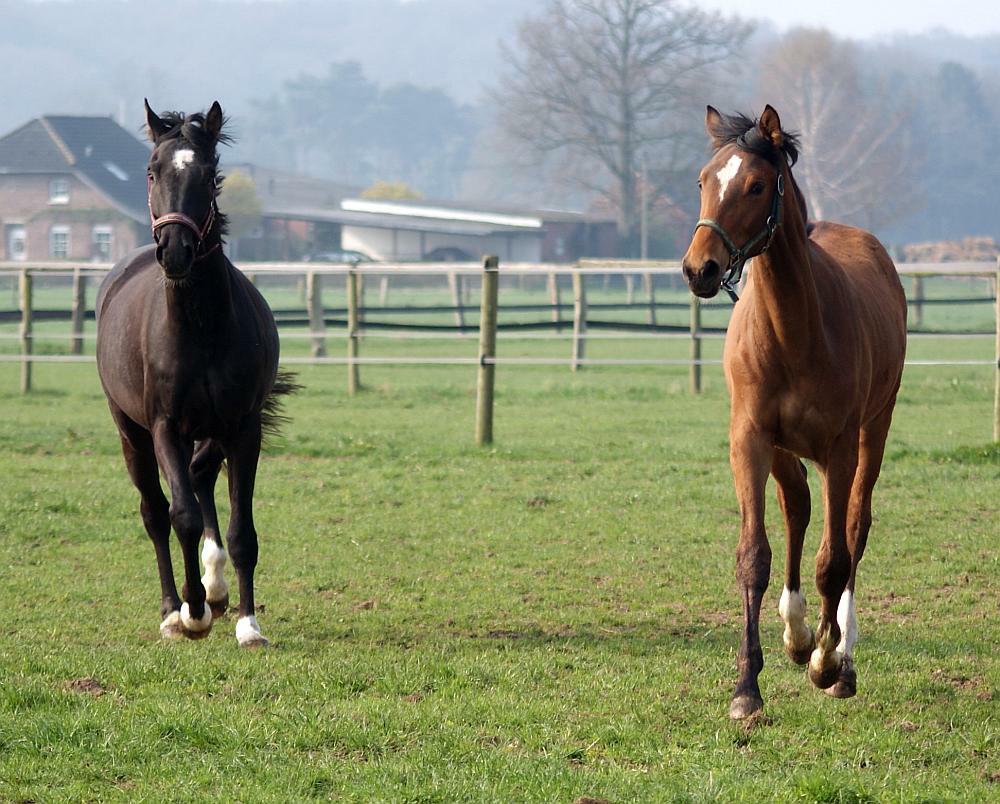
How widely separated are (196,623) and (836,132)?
2633 inches

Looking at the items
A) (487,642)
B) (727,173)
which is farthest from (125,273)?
(727,173)

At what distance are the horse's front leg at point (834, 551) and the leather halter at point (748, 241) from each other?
2.60 feet

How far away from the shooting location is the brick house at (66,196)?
2436 inches

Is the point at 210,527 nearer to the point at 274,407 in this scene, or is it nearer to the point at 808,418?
the point at 274,407

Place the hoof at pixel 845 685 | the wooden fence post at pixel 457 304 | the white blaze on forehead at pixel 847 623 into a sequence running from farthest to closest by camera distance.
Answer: the wooden fence post at pixel 457 304 < the white blaze on forehead at pixel 847 623 < the hoof at pixel 845 685

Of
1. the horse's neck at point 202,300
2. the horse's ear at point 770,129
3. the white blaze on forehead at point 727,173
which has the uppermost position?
the horse's ear at point 770,129

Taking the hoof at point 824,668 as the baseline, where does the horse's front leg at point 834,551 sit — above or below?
above

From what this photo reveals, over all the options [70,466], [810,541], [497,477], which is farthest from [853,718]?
[70,466]

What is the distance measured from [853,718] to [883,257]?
2689 millimetres

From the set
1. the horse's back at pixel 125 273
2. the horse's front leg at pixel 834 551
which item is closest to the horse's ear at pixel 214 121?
the horse's back at pixel 125 273

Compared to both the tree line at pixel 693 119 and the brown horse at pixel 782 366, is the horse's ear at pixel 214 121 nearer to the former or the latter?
the brown horse at pixel 782 366

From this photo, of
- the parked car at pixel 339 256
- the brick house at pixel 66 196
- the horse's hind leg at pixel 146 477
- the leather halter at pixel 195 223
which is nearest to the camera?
the leather halter at pixel 195 223

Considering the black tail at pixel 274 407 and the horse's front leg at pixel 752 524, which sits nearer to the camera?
the horse's front leg at pixel 752 524

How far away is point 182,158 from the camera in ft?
17.4
